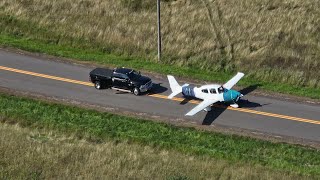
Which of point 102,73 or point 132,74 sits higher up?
point 102,73

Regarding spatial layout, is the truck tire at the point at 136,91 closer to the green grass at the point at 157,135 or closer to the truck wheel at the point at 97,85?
the truck wheel at the point at 97,85

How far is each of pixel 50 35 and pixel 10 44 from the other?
376 centimetres

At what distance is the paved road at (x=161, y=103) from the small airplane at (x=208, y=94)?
0.76 meters

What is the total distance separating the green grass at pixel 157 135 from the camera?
30.3 meters

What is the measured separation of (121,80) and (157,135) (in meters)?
5.90

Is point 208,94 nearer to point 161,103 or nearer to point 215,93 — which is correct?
point 215,93

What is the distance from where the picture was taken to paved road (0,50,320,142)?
33.8 meters

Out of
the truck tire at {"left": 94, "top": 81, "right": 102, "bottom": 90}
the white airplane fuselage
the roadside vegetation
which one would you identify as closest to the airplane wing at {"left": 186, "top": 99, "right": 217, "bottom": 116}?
the white airplane fuselage

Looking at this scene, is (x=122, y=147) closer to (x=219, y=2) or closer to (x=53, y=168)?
(x=53, y=168)

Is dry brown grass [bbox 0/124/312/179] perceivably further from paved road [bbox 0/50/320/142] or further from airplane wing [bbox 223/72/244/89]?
airplane wing [bbox 223/72/244/89]

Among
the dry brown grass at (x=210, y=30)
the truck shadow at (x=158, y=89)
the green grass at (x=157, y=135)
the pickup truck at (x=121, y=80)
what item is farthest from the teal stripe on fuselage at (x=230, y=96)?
→ the dry brown grass at (x=210, y=30)

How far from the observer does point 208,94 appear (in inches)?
1377

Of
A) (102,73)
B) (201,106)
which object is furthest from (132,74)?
(201,106)

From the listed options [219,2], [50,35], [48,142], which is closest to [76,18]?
[50,35]
